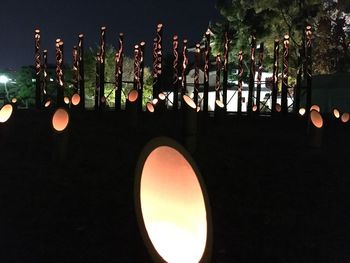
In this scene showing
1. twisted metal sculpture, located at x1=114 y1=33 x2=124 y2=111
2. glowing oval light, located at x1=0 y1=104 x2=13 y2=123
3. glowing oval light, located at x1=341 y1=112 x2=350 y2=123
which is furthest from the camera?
twisted metal sculpture, located at x1=114 y1=33 x2=124 y2=111

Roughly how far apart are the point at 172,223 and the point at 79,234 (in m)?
2.42

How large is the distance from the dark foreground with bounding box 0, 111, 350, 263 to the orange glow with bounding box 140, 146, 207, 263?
1.60 m

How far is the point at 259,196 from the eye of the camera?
629 centimetres

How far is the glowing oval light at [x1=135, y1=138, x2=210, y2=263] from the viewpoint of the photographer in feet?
7.60

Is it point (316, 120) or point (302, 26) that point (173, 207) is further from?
point (302, 26)

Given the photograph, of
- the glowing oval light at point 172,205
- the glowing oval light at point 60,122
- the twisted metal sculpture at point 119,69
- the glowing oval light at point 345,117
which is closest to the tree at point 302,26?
the twisted metal sculpture at point 119,69

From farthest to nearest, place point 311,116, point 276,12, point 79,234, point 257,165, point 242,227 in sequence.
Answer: point 276,12 < point 311,116 < point 257,165 < point 242,227 < point 79,234

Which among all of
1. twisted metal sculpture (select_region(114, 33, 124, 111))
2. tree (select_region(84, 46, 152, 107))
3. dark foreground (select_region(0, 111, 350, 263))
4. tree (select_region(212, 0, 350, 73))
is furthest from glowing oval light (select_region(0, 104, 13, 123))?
tree (select_region(84, 46, 152, 107))

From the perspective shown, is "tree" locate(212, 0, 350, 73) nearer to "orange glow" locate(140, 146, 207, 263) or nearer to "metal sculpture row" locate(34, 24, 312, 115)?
"metal sculpture row" locate(34, 24, 312, 115)

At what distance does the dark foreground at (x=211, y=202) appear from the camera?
4273 millimetres

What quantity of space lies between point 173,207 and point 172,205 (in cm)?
1

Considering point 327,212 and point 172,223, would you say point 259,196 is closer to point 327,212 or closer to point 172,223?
point 327,212

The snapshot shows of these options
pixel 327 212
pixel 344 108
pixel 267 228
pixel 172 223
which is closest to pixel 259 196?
pixel 327 212

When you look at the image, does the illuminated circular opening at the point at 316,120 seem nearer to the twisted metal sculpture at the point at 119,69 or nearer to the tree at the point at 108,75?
the twisted metal sculpture at the point at 119,69
